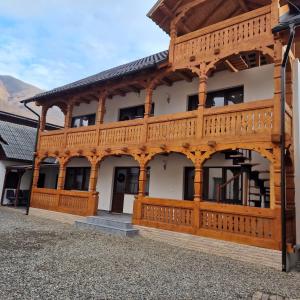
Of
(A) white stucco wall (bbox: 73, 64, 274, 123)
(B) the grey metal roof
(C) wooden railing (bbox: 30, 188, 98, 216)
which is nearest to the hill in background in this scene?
(B) the grey metal roof

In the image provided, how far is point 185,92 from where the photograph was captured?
11.6 m

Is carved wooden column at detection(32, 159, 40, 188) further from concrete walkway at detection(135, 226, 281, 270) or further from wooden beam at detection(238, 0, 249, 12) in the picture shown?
wooden beam at detection(238, 0, 249, 12)

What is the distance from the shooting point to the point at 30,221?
1163 centimetres

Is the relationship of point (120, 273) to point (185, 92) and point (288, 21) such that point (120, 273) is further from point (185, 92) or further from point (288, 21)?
point (185, 92)

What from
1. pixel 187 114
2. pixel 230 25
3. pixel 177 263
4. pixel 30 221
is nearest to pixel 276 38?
pixel 230 25

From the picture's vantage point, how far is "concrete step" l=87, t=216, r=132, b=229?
387 inches

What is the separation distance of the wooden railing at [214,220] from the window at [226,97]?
425 centimetres

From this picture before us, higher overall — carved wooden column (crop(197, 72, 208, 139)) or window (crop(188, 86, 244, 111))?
window (crop(188, 86, 244, 111))

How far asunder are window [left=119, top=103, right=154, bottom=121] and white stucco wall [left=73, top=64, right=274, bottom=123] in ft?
0.60

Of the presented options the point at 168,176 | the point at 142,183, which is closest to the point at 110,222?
the point at 142,183

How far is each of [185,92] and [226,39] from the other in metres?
3.05

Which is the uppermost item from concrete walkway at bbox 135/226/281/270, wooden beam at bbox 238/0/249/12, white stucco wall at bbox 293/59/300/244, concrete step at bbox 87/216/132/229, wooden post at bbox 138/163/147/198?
wooden beam at bbox 238/0/249/12

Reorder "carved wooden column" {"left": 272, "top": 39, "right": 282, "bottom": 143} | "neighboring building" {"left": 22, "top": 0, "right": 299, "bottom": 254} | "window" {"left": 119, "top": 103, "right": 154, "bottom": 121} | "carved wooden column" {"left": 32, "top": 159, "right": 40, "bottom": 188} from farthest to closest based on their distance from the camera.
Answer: "carved wooden column" {"left": 32, "top": 159, "right": 40, "bottom": 188}, "window" {"left": 119, "top": 103, "right": 154, "bottom": 121}, "neighboring building" {"left": 22, "top": 0, "right": 299, "bottom": 254}, "carved wooden column" {"left": 272, "top": 39, "right": 282, "bottom": 143}

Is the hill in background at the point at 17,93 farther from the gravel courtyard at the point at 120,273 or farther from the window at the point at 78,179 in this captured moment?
the gravel courtyard at the point at 120,273
